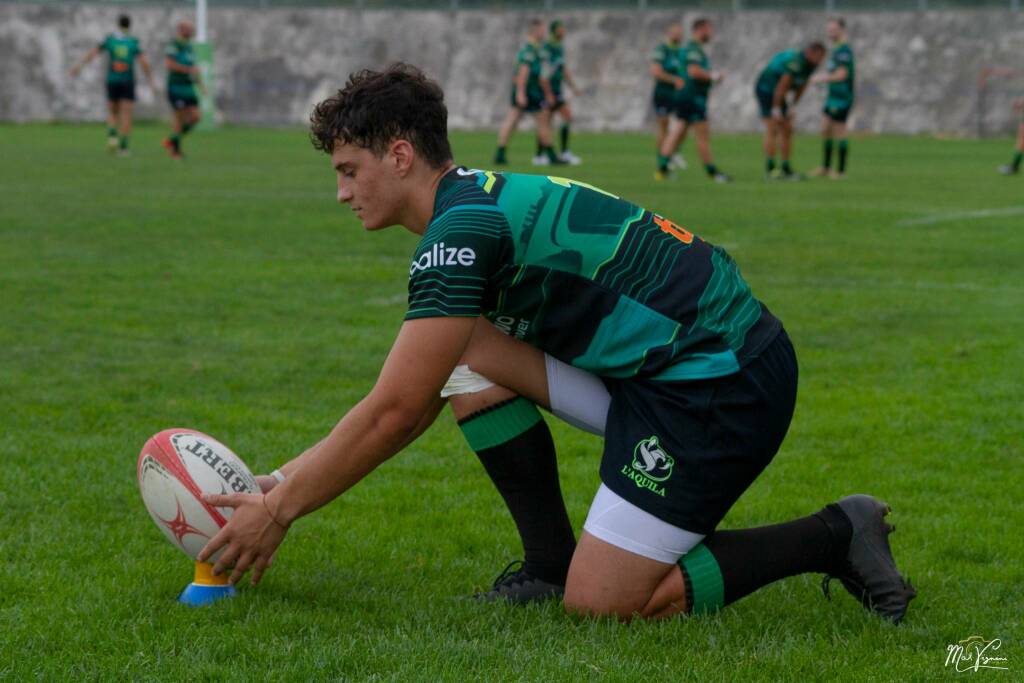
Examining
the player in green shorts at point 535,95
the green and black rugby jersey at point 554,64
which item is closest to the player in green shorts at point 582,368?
the player in green shorts at point 535,95

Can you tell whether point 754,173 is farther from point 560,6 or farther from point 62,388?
point 560,6

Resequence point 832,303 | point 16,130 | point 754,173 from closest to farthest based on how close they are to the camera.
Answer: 1. point 832,303
2. point 754,173
3. point 16,130

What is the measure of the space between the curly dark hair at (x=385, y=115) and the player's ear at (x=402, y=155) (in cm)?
1

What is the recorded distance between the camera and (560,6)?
124 feet

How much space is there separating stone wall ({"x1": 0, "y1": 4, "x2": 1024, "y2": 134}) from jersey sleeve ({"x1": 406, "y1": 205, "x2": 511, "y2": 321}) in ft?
107

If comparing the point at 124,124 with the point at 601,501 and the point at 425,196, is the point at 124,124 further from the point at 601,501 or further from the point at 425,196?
the point at 601,501

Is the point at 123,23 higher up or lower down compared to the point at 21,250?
higher up

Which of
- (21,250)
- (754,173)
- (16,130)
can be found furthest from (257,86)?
(21,250)

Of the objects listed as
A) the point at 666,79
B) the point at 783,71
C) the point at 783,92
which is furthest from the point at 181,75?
the point at 783,92

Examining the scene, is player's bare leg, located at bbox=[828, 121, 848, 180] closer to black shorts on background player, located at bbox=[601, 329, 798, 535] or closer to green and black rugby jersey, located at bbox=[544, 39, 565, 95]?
green and black rugby jersey, located at bbox=[544, 39, 565, 95]

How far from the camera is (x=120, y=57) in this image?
2359 cm

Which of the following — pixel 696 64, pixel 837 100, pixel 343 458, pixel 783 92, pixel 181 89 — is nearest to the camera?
pixel 343 458

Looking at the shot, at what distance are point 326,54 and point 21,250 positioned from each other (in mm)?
29475

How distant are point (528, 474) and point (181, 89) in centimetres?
2055
